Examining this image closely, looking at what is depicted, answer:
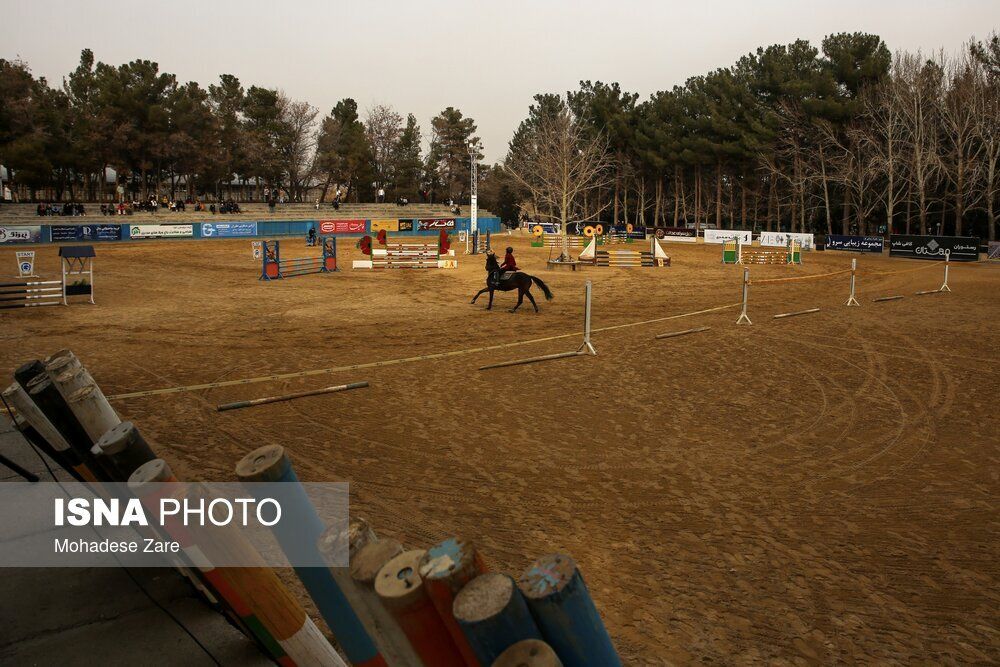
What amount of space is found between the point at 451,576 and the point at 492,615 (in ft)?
0.58

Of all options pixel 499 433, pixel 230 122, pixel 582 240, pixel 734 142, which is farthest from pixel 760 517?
pixel 230 122

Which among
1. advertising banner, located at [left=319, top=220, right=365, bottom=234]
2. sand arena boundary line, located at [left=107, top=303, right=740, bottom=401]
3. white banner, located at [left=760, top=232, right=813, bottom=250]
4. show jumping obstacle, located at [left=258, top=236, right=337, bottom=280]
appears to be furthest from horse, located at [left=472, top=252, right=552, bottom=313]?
advertising banner, located at [left=319, top=220, right=365, bottom=234]

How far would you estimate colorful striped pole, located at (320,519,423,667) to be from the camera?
2.13 m

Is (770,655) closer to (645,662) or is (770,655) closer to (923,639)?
(645,662)

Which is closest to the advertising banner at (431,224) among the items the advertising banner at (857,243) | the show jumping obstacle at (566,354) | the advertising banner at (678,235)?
the advertising banner at (678,235)

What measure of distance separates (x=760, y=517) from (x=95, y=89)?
85.5 metres

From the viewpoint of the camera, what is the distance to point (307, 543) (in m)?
2.43

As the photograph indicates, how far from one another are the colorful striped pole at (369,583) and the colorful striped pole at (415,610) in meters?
0.05

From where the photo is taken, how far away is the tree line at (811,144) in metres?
48.0

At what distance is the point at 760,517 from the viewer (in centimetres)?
642

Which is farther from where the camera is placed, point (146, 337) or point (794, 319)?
point (794, 319)

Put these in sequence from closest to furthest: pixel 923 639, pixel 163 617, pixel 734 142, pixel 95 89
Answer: pixel 163 617
pixel 923 639
pixel 734 142
pixel 95 89

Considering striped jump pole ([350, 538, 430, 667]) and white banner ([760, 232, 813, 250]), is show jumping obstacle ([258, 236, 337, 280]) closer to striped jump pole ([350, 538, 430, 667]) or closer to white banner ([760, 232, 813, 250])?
striped jump pole ([350, 538, 430, 667])

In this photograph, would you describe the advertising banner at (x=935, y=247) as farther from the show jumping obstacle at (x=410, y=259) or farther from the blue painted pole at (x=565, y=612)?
the blue painted pole at (x=565, y=612)
